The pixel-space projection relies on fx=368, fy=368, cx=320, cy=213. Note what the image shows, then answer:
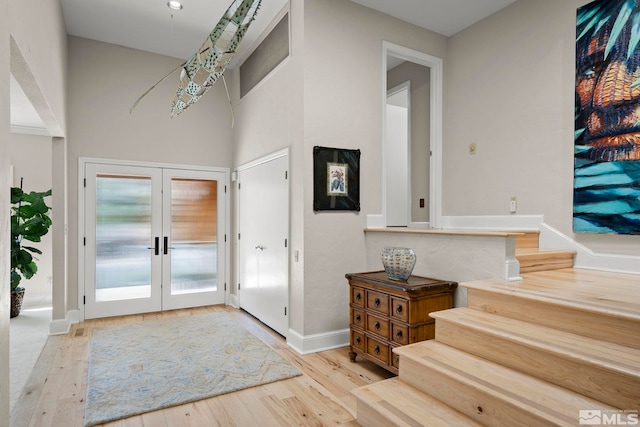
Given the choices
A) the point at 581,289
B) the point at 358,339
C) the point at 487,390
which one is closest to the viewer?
the point at 487,390

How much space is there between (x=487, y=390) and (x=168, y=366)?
2.57 m

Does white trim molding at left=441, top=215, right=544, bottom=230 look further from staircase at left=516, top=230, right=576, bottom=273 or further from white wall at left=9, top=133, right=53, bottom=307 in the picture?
white wall at left=9, top=133, right=53, bottom=307

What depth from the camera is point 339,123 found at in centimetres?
366

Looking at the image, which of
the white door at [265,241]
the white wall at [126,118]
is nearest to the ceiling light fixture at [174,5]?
the white wall at [126,118]

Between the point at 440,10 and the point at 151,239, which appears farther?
the point at 151,239

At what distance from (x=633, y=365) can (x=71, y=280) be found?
210 inches

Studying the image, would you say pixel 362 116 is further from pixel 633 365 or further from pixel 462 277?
pixel 633 365

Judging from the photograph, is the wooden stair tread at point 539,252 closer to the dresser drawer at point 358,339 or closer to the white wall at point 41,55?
the dresser drawer at point 358,339

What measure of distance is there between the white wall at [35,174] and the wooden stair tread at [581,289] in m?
6.41

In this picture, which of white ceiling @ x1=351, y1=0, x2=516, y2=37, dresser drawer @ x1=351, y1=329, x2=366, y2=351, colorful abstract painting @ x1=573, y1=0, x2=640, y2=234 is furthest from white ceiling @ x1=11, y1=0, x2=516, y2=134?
dresser drawer @ x1=351, y1=329, x2=366, y2=351

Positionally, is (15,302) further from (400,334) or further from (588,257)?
(588,257)

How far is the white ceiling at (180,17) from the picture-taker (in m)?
3.80

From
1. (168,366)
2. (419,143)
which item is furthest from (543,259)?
(168,366)

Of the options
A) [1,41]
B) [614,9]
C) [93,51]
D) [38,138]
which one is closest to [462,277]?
[614,9]
